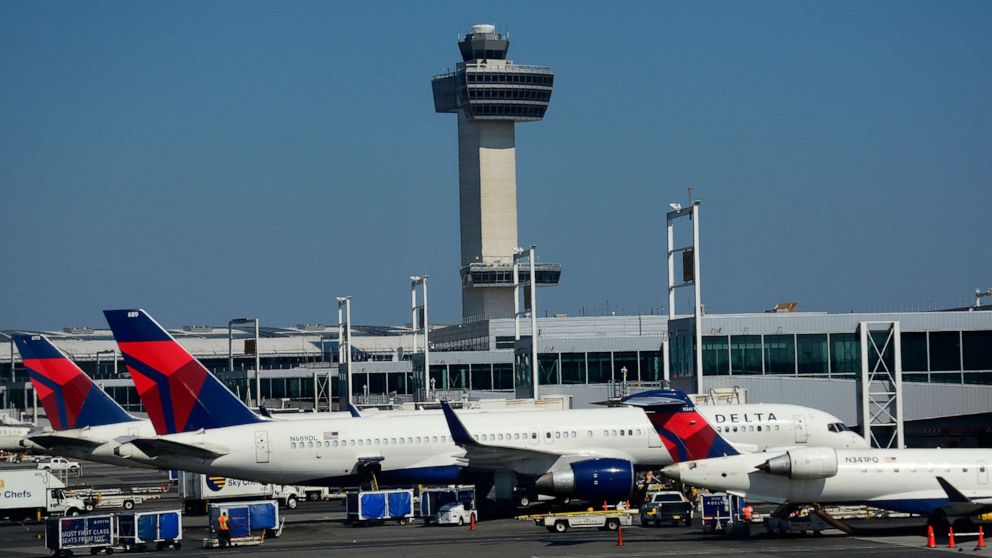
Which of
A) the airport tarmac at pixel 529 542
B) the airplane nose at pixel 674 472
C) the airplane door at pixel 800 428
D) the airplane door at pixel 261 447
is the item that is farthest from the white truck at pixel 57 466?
the airplane nose at pixel 674 472

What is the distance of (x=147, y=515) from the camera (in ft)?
176

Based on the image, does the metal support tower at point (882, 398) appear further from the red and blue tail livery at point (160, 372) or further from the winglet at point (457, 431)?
the red and blue tail livery at point (160, 372)

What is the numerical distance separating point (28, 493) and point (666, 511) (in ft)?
108

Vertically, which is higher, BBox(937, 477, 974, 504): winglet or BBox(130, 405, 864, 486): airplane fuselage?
BBox(130, 405, 864, 486): airplane fuselage

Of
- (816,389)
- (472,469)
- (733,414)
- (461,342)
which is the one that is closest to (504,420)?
(472,469)

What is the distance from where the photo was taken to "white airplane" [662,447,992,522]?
50.1m

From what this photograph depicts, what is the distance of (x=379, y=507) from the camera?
198ft

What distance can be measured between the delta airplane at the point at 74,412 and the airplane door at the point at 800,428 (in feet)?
102

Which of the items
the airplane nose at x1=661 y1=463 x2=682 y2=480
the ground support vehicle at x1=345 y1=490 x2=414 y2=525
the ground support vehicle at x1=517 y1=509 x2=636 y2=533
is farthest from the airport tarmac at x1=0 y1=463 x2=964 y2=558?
the airplane nose at x1=661 y1=463 x2=682 y2=480

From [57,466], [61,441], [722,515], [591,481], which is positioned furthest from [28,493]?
[57,466]

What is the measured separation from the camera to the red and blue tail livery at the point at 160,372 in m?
58.9

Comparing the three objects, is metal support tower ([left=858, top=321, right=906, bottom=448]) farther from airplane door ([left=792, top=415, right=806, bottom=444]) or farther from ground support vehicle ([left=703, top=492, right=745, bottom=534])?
ground support vehicle ([left=703, top=492, right=745, bottom=534])

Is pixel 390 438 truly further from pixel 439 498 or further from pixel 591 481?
pixel 591 481

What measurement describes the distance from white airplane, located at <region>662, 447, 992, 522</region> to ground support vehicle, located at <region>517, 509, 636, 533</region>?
16.3 ft
